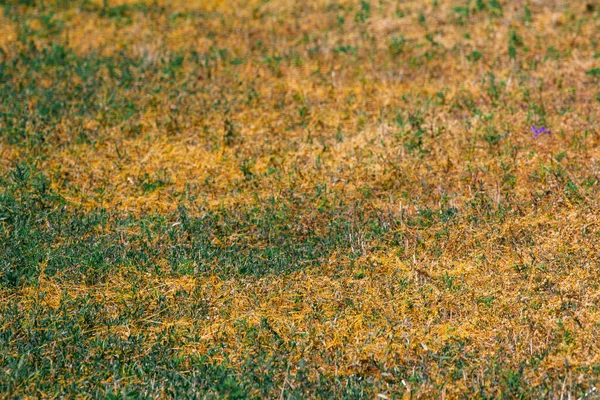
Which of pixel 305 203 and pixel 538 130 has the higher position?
pixel 538 130

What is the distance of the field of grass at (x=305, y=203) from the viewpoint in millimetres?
4543

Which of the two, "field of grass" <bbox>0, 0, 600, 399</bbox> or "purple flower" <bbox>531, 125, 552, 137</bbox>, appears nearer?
"field of grass" <bbox>0, 0, 600, 399</bbox>

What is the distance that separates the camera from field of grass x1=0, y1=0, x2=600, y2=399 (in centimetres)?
454

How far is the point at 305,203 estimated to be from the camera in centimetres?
618

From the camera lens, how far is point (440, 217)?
19.2 ft

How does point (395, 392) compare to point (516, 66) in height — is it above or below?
below

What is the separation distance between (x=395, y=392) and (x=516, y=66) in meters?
4.88

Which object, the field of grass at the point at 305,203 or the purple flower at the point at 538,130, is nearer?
the field of grass at the point at 305,203

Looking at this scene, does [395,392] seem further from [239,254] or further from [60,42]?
[60,42]

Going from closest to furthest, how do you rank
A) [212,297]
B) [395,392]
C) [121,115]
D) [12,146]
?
[395,392] < [212,297] < [12,146] < [121,115]

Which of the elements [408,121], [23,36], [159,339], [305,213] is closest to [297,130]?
[408,121]

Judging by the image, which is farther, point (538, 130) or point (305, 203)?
point (538, 130)

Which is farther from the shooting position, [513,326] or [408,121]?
[408,121]

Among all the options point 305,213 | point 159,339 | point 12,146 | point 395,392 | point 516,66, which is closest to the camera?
point 395,392
